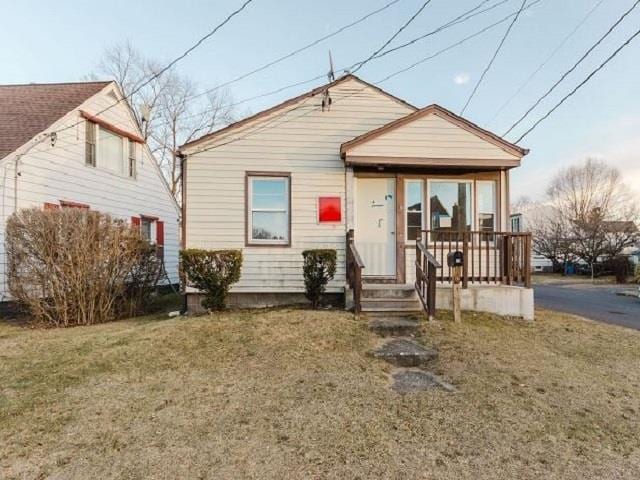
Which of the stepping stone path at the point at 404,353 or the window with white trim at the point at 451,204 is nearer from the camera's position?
the stepping stone path at the point at 404,353

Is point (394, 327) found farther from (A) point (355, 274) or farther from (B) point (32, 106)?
(B) point (32, 106)

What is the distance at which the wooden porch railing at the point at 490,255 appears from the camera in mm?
7262

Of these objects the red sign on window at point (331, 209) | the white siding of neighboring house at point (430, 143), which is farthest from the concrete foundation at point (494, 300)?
the white siding of neighboring house at point (430, 143)

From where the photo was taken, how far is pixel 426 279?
Answer: 6.72m

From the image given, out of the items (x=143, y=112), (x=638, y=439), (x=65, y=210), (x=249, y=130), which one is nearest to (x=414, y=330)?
(x=638, y=439)

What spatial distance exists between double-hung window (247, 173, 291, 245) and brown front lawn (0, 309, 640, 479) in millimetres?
→ 2505

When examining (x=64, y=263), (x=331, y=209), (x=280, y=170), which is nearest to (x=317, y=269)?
(x=331, y=209)

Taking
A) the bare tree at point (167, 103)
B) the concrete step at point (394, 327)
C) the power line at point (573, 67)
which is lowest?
the concrete step at point (394, 327)

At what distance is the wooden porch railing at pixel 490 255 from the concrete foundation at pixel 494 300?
0.20 m

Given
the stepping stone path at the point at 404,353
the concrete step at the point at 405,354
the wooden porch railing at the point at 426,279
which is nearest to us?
the stepping stone path at the point at 404,353

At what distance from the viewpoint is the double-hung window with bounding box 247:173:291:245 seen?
8.16 m

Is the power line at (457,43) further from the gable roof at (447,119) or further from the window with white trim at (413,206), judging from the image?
the window with white trim at (413,206)

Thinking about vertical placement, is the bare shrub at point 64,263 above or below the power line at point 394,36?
below

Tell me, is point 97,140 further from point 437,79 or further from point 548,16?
point 548,16
